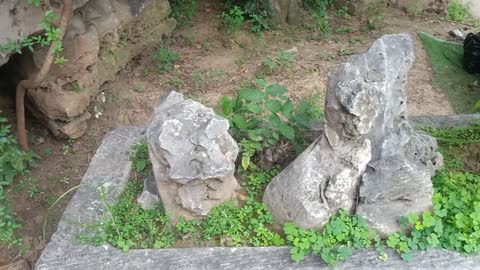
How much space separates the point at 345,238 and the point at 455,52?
4010mm

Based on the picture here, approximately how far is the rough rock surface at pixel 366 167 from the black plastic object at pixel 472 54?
3225mm

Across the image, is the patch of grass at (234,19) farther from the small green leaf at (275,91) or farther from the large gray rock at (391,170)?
the large gray rock at (391,170)

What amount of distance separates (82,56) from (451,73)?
11.6 feet

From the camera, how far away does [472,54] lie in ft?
16.4

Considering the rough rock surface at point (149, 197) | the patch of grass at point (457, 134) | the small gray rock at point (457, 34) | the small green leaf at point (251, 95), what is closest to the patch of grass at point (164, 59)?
the small green leaf at point (251, 95)

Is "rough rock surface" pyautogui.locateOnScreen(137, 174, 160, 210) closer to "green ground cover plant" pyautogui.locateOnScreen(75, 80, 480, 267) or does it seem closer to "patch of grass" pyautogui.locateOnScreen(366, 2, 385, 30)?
"green ground cover plant" pyautogui.locateOnScreen(75, 80, 480, 267)

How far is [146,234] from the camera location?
2199 mm

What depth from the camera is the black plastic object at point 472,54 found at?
4965mm

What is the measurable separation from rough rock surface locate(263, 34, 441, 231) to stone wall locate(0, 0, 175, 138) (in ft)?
6.82

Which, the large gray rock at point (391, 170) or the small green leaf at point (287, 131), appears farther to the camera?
the small green leaf at point (287, 131)

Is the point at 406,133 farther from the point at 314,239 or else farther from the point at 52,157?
the point at 52,157

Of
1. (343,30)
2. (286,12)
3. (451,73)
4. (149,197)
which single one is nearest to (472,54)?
(451,73)

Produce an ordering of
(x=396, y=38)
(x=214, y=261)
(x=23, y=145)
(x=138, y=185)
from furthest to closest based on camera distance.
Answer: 1. (x=23, y=145)
2. (x=138, y=185)
3. (x=396, y=38)
4. (x=214, y=261)

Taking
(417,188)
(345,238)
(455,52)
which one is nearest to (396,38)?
(417,188)
